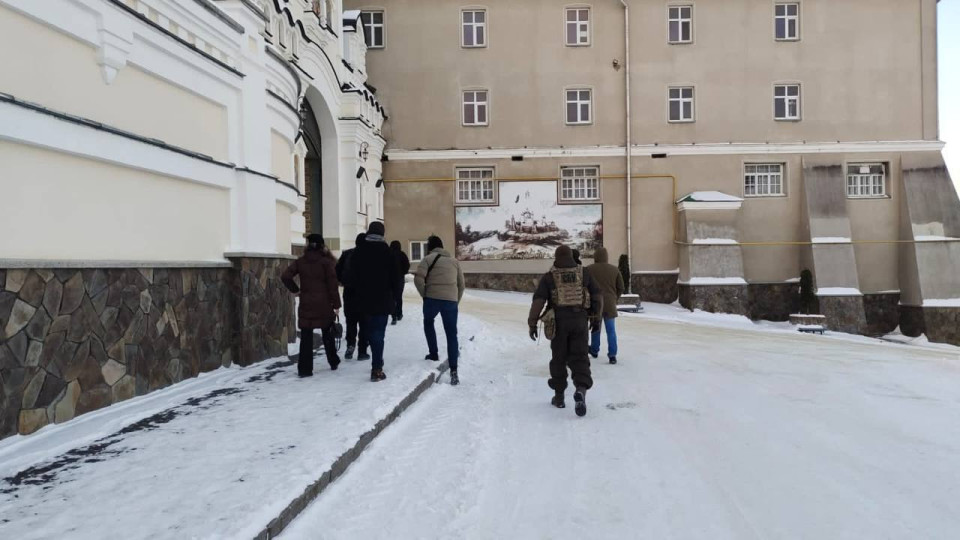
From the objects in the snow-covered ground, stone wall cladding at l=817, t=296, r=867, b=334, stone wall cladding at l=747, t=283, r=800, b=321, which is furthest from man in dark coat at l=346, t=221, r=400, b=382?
stone wall cladding at l=817, t=296, r=867, b=334

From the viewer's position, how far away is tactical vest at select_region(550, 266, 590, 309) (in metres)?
7.20

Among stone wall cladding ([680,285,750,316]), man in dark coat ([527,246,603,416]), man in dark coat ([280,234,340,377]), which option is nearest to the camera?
man in dark coat ([527,246,603,416])

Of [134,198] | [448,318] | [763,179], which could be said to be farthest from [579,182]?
[134,198]

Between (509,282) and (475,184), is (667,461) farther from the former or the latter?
(475,184)

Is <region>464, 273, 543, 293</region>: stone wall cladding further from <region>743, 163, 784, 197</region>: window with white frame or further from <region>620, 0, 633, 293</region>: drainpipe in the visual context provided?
<region>743, 163, 784, 197</region>: window with white frame

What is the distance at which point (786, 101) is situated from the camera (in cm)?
2609

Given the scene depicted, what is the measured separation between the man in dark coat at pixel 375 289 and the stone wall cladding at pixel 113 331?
5.11 ft

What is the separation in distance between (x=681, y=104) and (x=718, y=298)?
25.0 ft

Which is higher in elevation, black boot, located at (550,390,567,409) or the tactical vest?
the tactical vest

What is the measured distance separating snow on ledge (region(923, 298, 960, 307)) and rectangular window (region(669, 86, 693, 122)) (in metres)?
10.7

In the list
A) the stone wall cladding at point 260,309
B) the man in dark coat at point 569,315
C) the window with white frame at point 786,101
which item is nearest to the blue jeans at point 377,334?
the stone wall cladding at point 260,309

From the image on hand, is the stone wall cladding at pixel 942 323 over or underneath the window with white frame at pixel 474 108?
underneath

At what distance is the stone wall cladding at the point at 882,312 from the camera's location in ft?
84.3

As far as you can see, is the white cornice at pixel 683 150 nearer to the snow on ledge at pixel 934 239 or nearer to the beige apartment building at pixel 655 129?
the beige apartment building at pixel 655 129
